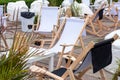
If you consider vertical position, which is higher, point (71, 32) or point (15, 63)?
point (15, 63)

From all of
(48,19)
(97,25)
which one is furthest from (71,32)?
(97,25)

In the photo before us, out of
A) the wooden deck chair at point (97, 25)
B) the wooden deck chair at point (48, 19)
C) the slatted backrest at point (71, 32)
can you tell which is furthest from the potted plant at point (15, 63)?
the wooden deck chair at point (97, 25)

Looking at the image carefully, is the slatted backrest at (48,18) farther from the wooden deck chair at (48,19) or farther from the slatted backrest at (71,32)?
the slatted backrest at (71,32)

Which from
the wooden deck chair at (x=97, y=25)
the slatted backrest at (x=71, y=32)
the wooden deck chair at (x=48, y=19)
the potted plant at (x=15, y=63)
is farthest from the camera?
the wooden deck chair at (x=97, y=25)

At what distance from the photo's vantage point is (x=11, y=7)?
1073 cm

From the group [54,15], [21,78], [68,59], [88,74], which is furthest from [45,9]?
[21,78]

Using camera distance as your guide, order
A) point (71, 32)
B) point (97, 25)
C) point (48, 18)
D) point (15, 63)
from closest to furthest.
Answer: point (15, 63), point (71, 32), point (48, 18), point (97, 25)

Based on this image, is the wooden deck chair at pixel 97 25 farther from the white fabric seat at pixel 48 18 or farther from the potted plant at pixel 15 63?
the potted plant at pixel 15 63

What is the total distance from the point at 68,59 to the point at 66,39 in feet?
3.83

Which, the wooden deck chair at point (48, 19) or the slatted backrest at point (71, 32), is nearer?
the slatted backrest at point (71, 32)

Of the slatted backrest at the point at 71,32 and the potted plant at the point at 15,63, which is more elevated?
the potted plant at the point at 15,63

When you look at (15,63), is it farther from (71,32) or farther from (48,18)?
(48,18)

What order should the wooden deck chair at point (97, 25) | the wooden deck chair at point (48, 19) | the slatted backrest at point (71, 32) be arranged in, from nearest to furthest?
the slatted backrest at point (71, 32) < the wooden deck chair at point (48, 19) < the wooden deck chair at point (97, 25)

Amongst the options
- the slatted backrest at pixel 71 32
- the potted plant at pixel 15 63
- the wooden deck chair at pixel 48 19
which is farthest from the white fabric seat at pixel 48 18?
the potted plant at pixel 15 63
